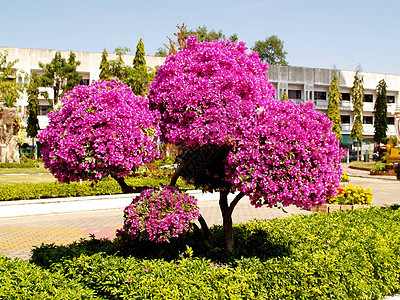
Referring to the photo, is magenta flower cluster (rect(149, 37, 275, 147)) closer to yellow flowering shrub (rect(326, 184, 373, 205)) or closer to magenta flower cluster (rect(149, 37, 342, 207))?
magenta flower cluster (rect(149, 37, 342, 207))

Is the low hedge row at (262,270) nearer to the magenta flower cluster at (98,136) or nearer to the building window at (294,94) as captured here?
the magenta flower cluster at (98,136)

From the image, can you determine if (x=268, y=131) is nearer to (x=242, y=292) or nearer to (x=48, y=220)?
(x=242, y=292)

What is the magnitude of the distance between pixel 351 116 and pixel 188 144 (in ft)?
191

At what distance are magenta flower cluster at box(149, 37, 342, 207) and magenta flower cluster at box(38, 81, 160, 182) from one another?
474mm

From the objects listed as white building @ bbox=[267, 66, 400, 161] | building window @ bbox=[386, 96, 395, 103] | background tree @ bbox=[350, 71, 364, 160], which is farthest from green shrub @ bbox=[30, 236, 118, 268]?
building window @ bbox=[386, 96, 395, 103]

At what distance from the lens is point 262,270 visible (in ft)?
18.0

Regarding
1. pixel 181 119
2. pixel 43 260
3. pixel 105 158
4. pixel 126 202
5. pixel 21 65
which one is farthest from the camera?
pixel 21 65

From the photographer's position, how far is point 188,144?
17.9ft

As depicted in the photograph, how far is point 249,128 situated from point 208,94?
27.4 inches

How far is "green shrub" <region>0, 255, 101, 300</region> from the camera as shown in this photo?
486 cm

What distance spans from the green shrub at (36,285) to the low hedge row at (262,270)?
15 centimetres

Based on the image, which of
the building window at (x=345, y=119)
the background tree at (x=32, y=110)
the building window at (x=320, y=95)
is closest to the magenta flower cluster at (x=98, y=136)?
the background tree at (x=32, y=110)

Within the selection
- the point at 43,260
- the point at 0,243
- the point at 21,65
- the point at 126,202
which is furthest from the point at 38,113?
the point at 43,260

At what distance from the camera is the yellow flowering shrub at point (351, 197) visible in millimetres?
13258
